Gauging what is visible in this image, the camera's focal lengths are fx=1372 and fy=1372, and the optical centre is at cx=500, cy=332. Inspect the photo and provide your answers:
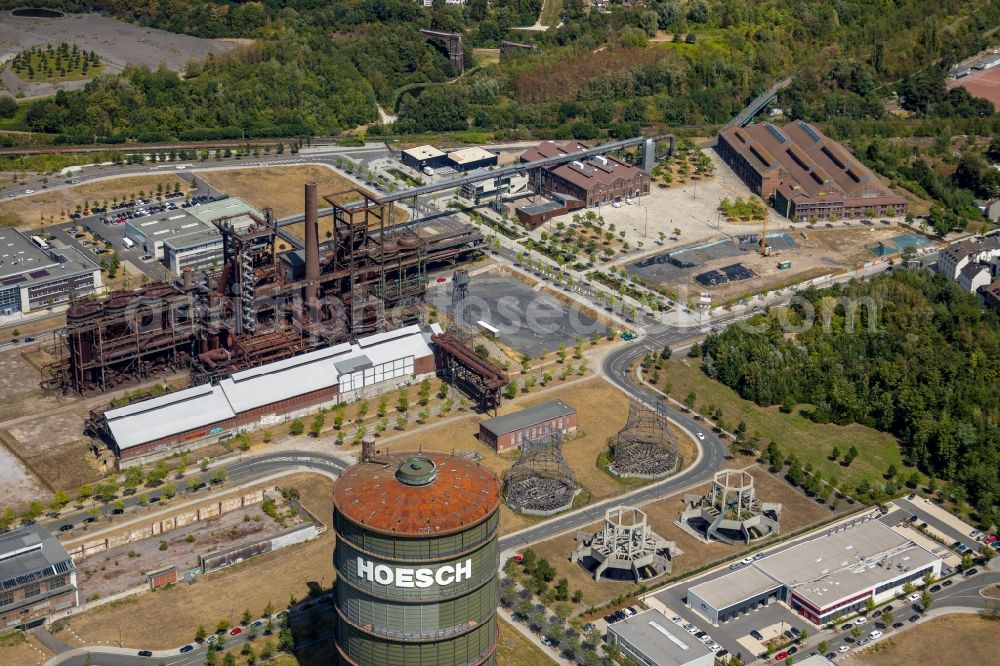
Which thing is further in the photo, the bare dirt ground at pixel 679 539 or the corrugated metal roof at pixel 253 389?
the corrugated metal roof at pixel 253 389

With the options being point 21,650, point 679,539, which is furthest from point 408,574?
point 679,539

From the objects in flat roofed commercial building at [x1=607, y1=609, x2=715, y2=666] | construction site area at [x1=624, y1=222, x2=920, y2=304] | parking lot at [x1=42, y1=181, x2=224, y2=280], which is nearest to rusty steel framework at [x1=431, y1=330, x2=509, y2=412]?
construction site area at [x1=624, y1=222, x2=920, y2=304]

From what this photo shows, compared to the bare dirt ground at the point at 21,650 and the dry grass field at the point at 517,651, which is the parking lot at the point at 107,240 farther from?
the dry grass field at the point at 517,651

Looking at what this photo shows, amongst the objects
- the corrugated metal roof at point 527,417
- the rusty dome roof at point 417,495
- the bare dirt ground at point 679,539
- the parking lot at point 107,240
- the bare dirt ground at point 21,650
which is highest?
the rusty dome roof at point 417,495

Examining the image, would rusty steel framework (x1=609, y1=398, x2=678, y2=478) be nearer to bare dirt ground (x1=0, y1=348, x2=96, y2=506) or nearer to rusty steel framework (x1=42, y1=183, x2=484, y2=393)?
rusty steel framework (x1=42, y1=183, x2=484, y2=393)

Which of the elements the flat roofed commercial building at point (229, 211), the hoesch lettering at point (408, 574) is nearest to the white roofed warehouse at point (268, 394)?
the flat roofed commercial building at point (229, 211)

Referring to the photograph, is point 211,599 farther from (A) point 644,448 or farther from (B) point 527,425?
(A) point 644,448

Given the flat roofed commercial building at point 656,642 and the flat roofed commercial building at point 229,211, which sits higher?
the flat roofed commercial building at point 229,211

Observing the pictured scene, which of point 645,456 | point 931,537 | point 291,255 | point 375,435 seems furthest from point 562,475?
point 291,255
